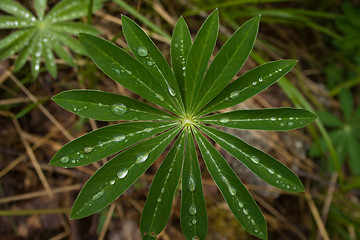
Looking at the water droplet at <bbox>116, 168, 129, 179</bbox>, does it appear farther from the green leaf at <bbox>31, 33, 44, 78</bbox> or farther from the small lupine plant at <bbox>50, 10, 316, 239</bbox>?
the green leaf at <bbox>31, 33, 44, 78</bbox>

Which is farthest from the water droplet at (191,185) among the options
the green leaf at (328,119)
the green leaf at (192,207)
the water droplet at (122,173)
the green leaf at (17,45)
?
the green leaf at (328,119)

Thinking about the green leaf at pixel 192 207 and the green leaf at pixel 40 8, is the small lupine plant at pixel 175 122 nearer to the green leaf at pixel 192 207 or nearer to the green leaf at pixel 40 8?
the green leaf at pixel 192 207

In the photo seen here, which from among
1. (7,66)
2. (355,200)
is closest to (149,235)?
(7,66)

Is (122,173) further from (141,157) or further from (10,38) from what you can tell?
(10,38)

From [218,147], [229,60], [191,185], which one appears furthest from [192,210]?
[218,147]

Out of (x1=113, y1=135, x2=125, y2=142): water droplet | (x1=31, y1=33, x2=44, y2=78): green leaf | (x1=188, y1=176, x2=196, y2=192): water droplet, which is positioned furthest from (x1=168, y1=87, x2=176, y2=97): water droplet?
(x1=31, y1=33, x2=44, y2=78): green leaf
